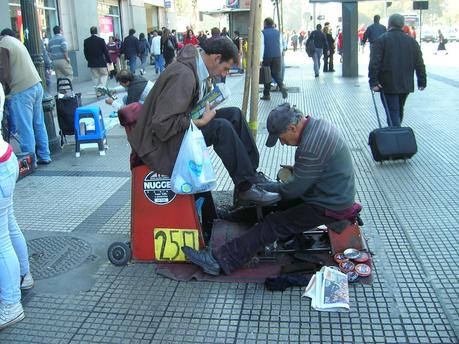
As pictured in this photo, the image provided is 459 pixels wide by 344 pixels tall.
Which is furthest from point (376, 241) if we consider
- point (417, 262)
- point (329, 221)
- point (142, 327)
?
point (142, 327)

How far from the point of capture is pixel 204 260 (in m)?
3.63

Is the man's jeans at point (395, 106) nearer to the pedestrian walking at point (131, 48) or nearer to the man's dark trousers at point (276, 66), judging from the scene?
the man's dark trousers at point (276, 66)

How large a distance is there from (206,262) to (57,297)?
101cm

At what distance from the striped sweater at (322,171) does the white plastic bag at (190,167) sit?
0.55 meters

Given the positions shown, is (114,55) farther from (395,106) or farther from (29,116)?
(395,106)

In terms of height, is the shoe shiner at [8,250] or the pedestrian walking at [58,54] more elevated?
the pedestrian walking at [58,54]

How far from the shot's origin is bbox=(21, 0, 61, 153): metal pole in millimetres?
6805

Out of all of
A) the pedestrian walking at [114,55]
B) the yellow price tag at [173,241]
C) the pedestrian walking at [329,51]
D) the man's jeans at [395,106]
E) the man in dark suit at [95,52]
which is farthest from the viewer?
the pedestrian walking at [114,55]

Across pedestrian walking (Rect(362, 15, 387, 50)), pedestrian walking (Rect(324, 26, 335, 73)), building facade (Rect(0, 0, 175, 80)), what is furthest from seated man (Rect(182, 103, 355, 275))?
pedestrian walking (Rect(324, 26, 335, 73))

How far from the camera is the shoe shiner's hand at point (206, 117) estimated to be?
12.0ft

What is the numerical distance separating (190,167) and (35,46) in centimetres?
446

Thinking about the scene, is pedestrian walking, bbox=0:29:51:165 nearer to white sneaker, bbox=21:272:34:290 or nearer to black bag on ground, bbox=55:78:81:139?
black bag on ground, bbox=55:78:81:139

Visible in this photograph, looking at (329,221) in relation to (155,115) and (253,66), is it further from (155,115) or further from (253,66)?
(253,66)

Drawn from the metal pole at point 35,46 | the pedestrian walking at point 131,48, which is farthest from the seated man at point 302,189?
the pedestrian walking at point 131,48
